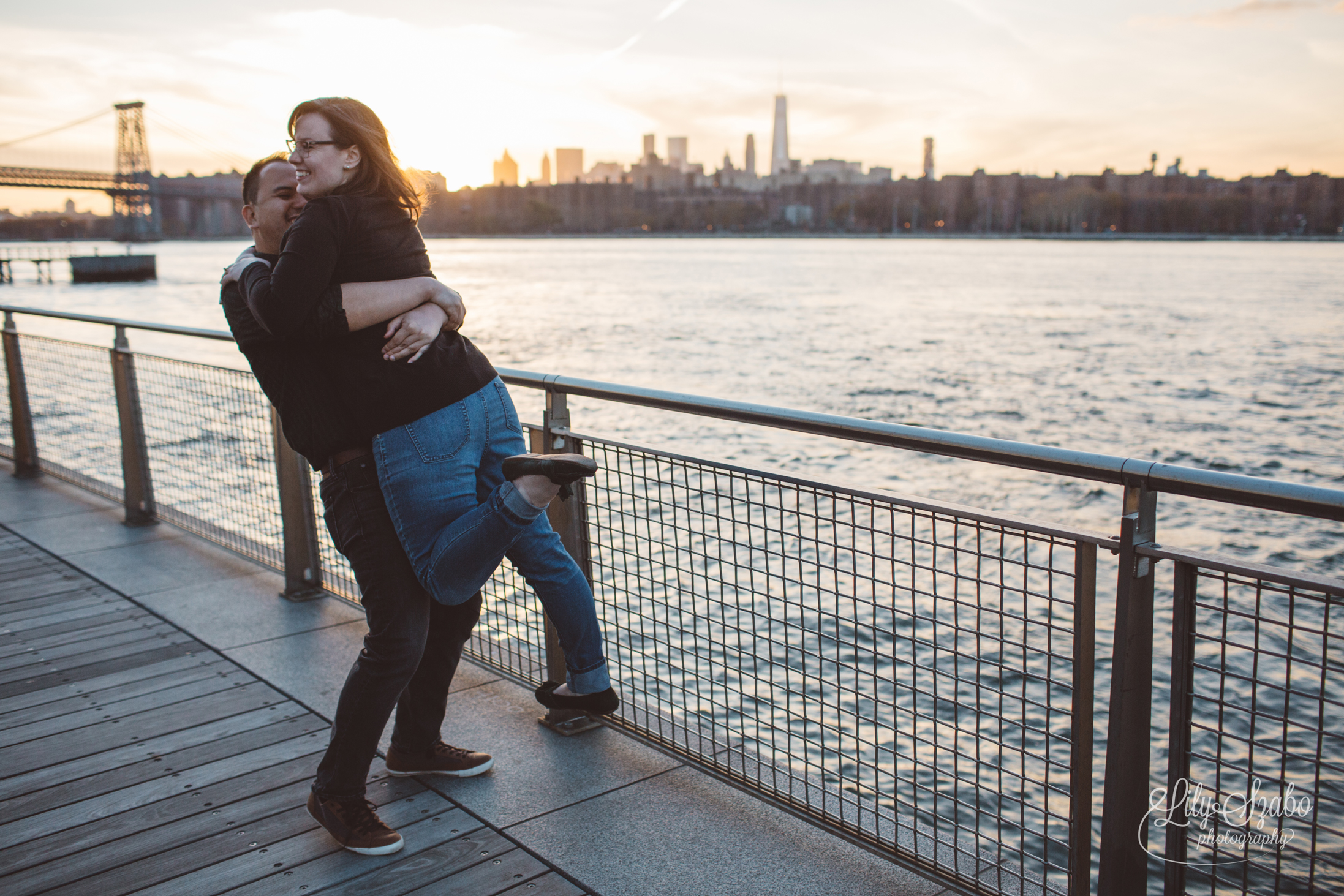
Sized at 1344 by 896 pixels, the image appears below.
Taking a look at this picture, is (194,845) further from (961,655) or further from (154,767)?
(961,655)

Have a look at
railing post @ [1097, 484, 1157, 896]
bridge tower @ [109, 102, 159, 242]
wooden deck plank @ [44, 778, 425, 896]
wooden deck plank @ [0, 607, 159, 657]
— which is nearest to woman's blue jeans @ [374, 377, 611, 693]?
wooden deck plank @ [44, 778, 425, 896]

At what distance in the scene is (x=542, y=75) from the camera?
104 meters

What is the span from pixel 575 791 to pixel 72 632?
8.01 feet

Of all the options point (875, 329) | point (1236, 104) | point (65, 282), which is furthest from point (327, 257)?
point (1236, 104)

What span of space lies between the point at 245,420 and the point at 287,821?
54.5 feet

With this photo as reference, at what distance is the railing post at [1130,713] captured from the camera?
1.84 m

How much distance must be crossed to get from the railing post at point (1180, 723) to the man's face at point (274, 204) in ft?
6.84

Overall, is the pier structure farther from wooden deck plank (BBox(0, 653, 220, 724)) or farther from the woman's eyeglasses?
the woman's eyeglasses

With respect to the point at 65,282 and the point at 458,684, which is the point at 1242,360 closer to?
the point at 458,684

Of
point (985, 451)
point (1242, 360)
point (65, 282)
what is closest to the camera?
point (985, 451)

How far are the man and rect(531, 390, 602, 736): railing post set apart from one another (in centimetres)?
65

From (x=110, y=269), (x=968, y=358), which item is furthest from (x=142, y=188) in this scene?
(x=968, y=358)

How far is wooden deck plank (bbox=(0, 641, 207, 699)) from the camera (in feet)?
11.6

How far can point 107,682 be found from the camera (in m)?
3.55
